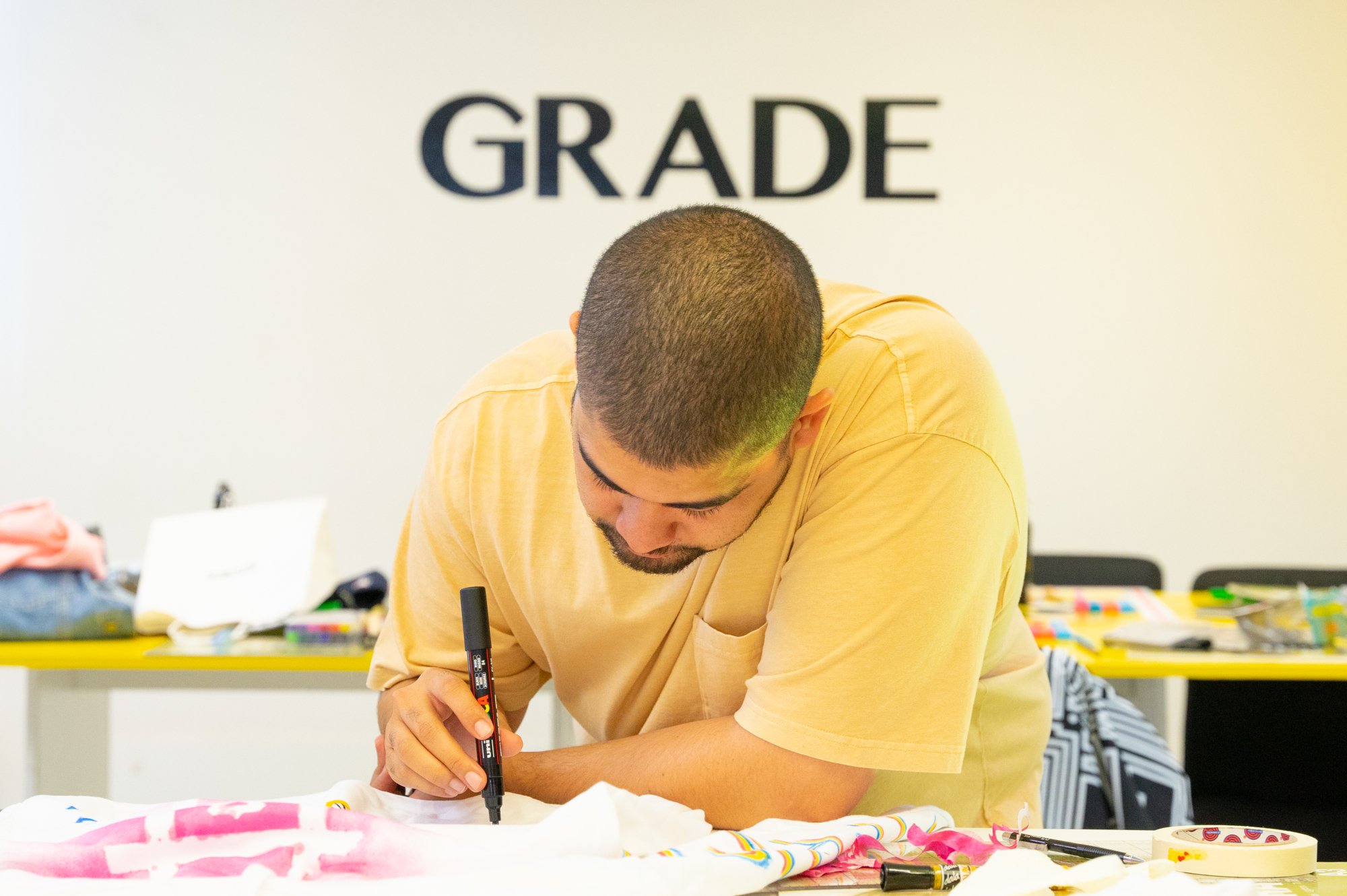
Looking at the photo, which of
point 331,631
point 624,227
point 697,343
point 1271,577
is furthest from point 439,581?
point 624,227

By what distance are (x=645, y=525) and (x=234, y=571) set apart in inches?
79.1

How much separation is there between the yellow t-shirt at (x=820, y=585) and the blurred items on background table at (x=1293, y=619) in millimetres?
1422

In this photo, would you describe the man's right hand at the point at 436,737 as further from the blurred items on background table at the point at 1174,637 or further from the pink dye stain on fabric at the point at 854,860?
the blurred items on background table at the point at 1174,637

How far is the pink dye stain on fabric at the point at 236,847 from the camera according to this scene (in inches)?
37.5

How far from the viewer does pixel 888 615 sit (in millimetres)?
1205

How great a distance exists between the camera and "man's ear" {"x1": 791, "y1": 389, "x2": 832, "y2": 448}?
116 cm

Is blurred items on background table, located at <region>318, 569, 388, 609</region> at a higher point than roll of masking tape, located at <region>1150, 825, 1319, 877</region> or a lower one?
lower

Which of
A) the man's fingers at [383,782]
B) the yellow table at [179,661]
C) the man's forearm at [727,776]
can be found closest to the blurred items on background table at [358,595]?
the yellow table at [179,661]

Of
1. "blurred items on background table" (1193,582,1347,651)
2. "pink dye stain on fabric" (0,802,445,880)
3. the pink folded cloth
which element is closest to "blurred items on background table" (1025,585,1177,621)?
"blurred items on background table" (1193,582,1347,651)

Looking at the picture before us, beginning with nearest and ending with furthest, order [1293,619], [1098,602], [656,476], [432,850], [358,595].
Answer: [432,850] → [656,476] → [1293,619] → [358,595] → [1098,602]

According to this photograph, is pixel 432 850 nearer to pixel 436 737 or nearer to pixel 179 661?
pixel 436 737

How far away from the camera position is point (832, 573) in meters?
1.23

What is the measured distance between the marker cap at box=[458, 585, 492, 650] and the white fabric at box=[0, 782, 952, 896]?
0.25m

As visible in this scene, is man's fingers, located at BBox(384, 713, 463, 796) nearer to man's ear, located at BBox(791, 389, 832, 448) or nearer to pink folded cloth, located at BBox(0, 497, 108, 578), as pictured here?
man's ear, located at BBox(791, 389, 832, 448)
